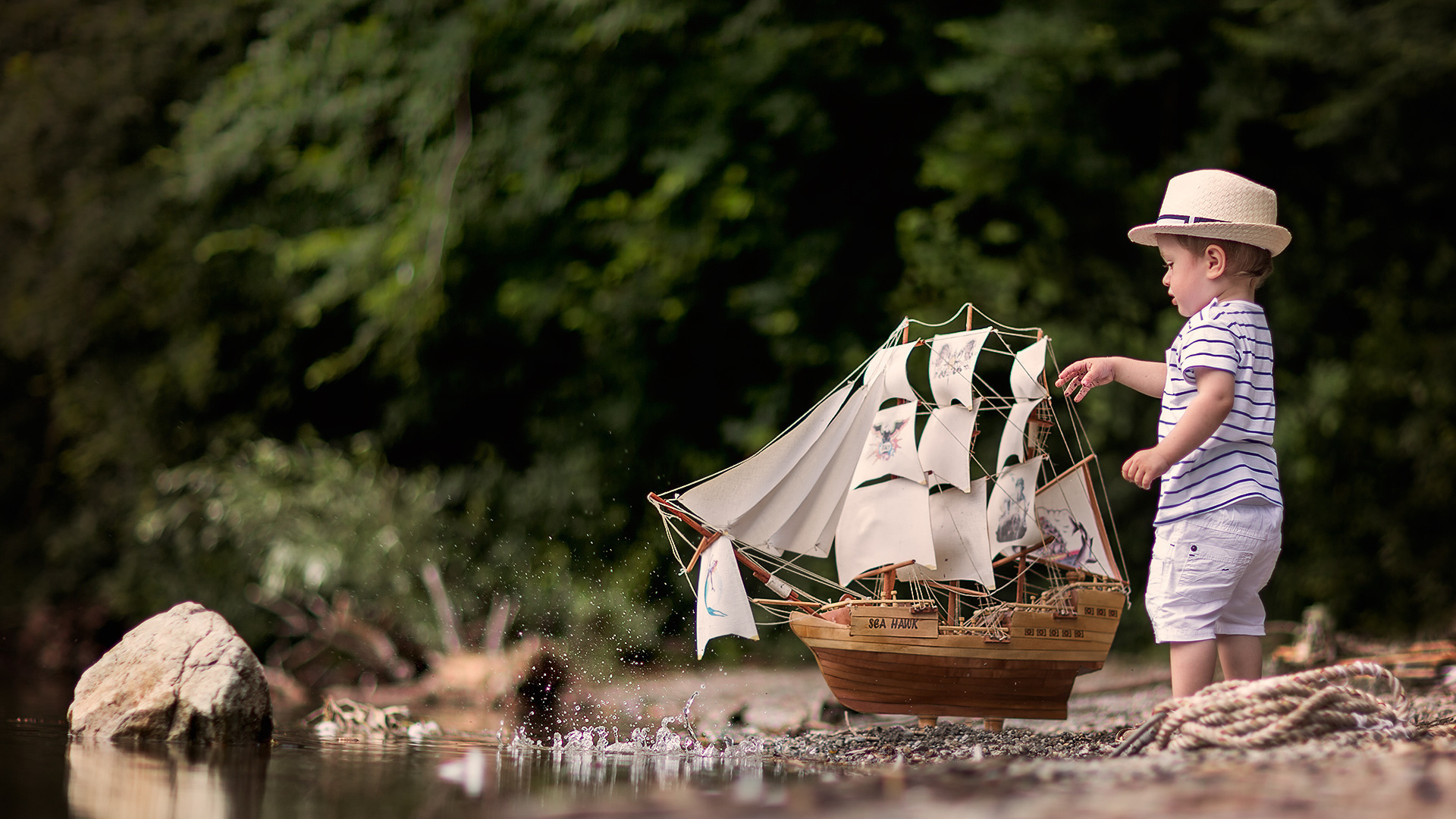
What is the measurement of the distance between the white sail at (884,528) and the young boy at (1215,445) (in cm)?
59

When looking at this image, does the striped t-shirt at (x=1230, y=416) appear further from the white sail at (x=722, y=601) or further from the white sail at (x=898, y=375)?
the white sail at (x=722, y=601)

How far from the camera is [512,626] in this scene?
5.84 metres

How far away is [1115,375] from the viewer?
2.95 meters

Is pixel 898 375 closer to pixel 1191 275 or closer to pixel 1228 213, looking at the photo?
pixel 1191 275

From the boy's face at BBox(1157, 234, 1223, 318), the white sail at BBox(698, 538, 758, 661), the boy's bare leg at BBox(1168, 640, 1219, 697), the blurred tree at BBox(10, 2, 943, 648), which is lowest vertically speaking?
the boy's bare leg at BBox(1168, 640, 1219, 697)

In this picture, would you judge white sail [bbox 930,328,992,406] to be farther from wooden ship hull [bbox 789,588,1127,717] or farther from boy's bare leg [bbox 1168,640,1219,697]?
boy's bare leg [bbox 1168,640,1219,697]

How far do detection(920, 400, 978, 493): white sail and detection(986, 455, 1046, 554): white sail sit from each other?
0.11 m

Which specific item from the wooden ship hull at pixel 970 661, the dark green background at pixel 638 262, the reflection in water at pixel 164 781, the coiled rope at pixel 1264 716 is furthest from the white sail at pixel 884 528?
the dark green background at pixel 638 262

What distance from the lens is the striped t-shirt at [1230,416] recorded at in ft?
8.37

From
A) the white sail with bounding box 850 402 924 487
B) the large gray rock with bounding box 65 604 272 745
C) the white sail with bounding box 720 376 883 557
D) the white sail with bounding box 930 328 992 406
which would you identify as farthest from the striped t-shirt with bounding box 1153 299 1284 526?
the large gray rock with bounding box 65 604 272 745

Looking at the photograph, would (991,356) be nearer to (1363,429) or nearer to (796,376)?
(796,376)

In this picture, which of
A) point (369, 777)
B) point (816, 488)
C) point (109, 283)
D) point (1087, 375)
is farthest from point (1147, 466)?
point (109, 283)

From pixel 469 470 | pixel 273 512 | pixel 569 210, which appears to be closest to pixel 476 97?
pixel 569 210

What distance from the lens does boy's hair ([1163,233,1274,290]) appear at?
269 centimetres
